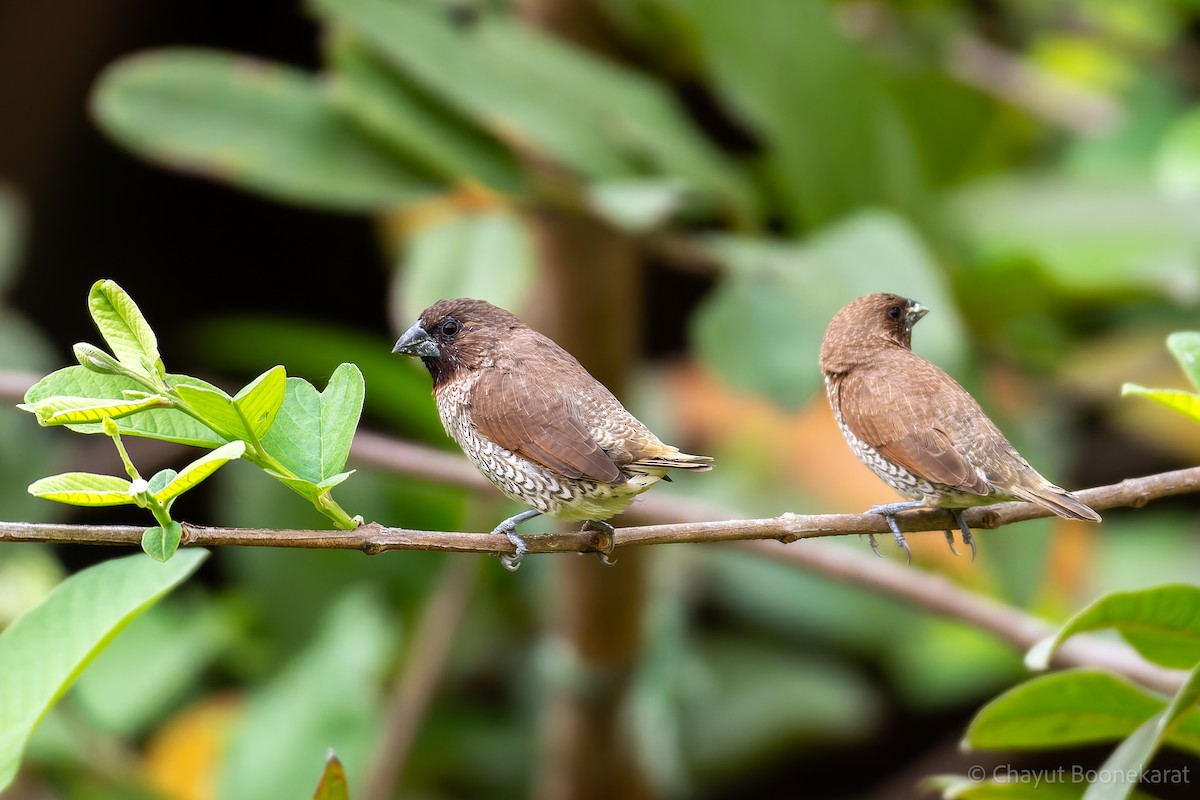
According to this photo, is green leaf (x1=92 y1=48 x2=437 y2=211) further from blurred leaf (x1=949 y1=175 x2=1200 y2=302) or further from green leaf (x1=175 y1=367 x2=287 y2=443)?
green leaf (x1=175 y1=367 x2=287 y2=443)

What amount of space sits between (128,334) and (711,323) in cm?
152

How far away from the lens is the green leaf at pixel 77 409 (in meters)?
0.78

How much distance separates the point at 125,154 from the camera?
5.56 meters

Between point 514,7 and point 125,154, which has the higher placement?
point 125,154

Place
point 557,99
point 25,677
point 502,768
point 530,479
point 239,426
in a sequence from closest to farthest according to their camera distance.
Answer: point 239,426 < point 530,479 < point 25,677 < point 557,99 < point 502,768

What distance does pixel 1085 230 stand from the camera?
320cm

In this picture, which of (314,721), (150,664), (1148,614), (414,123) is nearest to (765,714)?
(314,721)

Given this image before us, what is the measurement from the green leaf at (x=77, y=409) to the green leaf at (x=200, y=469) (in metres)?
0.05

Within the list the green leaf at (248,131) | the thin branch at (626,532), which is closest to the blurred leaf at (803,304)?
the green leaf at (248,131)

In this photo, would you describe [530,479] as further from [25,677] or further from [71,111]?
[71,111]

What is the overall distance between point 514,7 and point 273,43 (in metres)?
2.50

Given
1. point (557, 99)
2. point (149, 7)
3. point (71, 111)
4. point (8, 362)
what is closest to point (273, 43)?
point (149, 7)

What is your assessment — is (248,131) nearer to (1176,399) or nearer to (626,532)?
(626,532)

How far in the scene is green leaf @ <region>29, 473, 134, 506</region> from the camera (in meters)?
0.83
